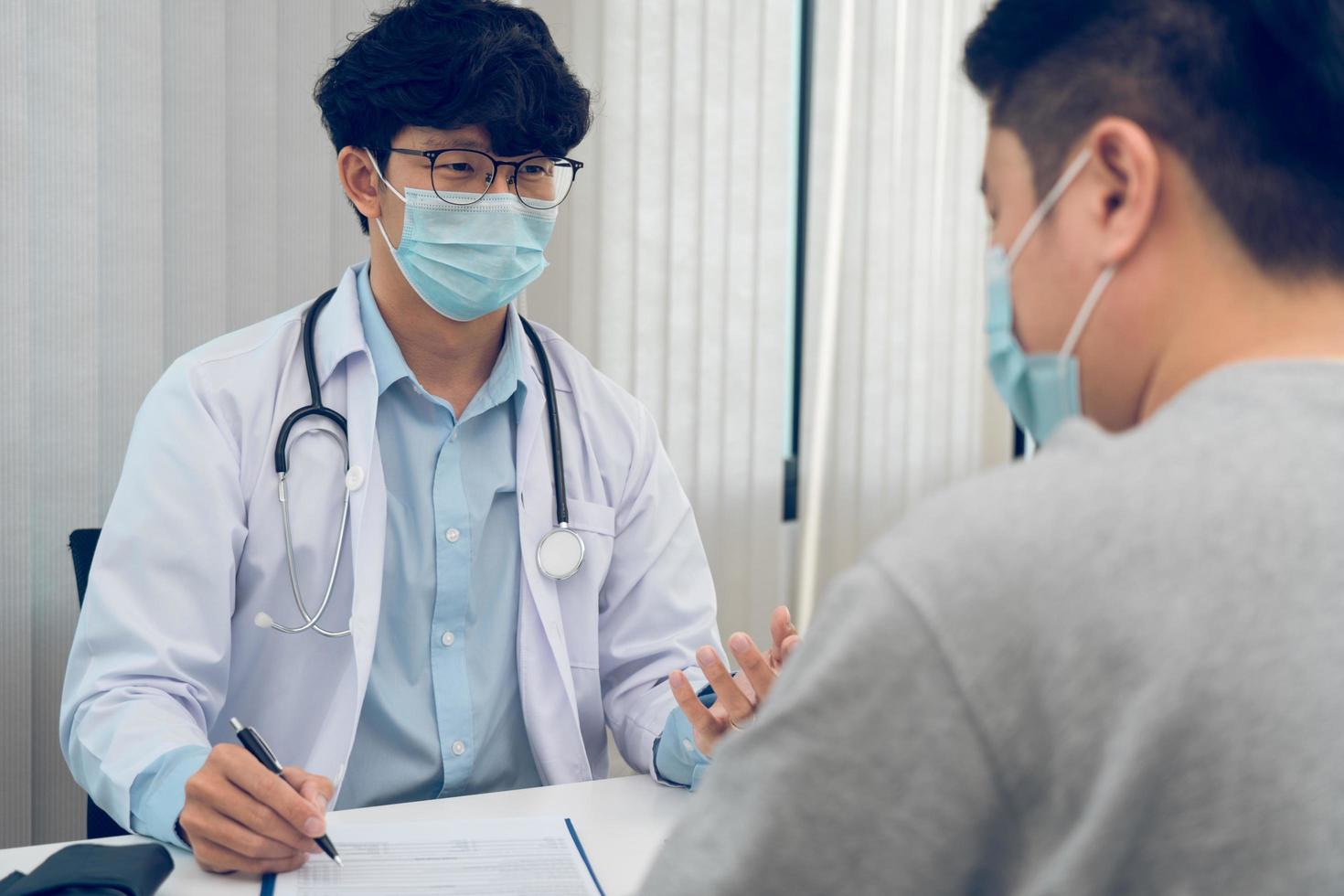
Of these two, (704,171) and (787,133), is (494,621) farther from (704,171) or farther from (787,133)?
(787,133)

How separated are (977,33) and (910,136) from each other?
7.63 feet

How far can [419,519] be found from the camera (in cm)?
142

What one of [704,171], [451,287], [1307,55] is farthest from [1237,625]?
[704,171]

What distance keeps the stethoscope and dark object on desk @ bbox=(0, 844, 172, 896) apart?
36 centimetres

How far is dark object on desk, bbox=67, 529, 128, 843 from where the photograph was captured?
4.28 ft

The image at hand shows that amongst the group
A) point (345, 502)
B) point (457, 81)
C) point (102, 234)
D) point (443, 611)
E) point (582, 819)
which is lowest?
point (582, 819)

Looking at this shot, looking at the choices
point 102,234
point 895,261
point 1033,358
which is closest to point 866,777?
point 1033,358

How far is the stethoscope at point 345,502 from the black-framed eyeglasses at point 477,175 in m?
0.22

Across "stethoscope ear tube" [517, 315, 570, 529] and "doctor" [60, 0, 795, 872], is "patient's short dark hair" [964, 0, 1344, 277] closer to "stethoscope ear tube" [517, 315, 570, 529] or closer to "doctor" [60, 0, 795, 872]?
"doctor" [60, 0, 795, 872]

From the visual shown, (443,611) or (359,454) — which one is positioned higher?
(359,454)

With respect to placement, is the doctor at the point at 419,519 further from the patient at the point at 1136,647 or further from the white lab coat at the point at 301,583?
the patient at the point at 1136,647

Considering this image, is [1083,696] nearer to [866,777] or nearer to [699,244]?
[866,777]

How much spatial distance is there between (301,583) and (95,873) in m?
0.49

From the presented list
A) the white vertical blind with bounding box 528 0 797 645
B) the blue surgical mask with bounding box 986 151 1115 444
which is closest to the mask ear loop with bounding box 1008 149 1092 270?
the blue surgical mask with bounding box 986 151 1115 444
